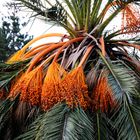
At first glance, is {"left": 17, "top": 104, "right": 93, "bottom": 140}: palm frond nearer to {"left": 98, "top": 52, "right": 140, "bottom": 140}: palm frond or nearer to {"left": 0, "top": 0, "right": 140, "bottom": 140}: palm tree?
{"left": 0, "top": 0, "right": 140, "bottom": 140}: palm tree

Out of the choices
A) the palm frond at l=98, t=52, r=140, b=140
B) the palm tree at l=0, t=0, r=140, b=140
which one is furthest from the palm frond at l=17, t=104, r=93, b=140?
the palm frond at l=98, t=52, r=140, b=140

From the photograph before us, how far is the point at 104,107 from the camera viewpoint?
4.84 m

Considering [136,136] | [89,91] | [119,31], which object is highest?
[119,31]

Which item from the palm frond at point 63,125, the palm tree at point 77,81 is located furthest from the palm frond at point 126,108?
the palm frond at point 63,125

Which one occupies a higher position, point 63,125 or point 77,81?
point 77,81

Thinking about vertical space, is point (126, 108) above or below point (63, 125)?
above

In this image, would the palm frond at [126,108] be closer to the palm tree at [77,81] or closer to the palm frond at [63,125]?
the palm tree at [77,81]

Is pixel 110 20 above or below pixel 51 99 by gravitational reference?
above

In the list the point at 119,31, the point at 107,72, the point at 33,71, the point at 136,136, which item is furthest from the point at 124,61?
the point at 136,136

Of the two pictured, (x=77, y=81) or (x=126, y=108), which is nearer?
(x=126, y=108)

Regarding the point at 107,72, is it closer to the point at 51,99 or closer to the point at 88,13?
the point at 51,99

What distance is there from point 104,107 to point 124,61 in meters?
1.23

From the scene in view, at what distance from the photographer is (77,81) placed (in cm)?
475

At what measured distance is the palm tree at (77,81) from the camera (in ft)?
14.8
